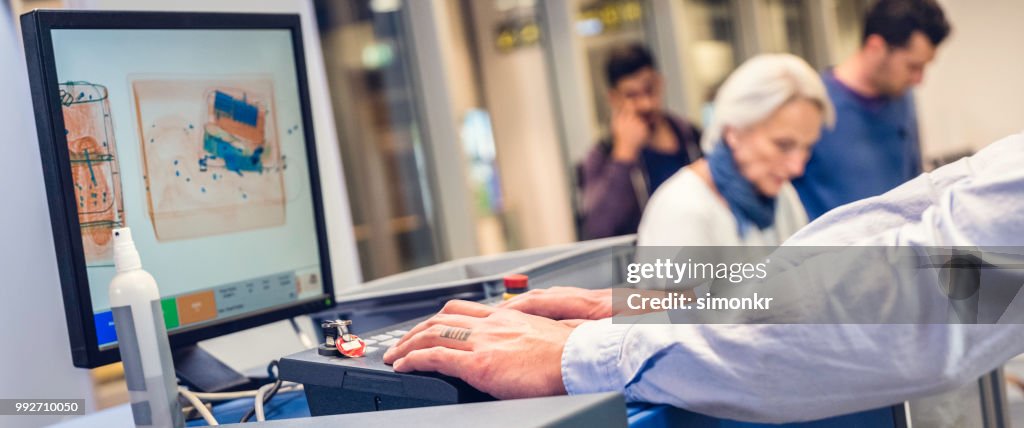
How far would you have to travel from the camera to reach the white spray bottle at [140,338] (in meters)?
0.79

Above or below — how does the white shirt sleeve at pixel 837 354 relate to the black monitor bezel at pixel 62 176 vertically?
below

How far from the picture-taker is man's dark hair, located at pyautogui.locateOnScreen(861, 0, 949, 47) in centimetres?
274

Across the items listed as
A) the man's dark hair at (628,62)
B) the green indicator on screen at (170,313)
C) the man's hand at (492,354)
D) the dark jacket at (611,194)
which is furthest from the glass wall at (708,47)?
the man's hand at (492,354)

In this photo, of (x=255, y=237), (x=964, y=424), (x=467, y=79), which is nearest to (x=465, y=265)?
(x=255, y=237)

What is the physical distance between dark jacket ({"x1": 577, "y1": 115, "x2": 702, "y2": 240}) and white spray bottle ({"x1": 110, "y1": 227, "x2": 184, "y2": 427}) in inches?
102

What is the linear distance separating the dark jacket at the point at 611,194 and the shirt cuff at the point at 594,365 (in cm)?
254

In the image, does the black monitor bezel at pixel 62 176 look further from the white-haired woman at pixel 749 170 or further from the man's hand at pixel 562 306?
the white-haired woman at pixel 749 170

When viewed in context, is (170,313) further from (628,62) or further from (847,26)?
(847,26)

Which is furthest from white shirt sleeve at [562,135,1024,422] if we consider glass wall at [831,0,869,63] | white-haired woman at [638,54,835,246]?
glass wall at [831,0,869,63]

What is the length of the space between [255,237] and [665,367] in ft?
2.06

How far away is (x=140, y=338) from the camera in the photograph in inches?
31.2

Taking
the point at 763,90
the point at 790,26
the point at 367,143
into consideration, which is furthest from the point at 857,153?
the point at 790,26

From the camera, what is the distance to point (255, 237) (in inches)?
46.8

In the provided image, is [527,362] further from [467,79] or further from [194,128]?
[467,79]
